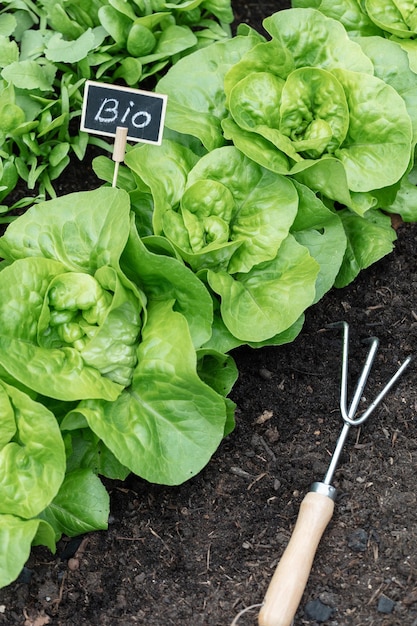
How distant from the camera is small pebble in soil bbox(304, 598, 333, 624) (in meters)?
2.22

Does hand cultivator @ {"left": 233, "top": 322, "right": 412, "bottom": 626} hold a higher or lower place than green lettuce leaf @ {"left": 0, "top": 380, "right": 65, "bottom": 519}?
lower

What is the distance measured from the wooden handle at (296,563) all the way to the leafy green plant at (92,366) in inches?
13.0

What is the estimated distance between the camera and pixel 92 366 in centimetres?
230

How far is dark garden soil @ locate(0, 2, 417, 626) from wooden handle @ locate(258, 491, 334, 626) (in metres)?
0.16

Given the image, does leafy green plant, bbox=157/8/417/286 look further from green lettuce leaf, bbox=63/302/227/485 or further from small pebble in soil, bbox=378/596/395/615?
small pebble in soil, bbox=378/596/395/615

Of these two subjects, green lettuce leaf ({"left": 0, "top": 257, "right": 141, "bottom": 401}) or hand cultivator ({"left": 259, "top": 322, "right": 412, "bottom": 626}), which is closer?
hand cultivator ({"left": 259, "top": 322, "right": 412, "bottom": 626})

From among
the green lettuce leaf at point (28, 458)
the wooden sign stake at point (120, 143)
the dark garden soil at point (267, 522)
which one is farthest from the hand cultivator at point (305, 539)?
the wooden sign stake at point (120, 143)

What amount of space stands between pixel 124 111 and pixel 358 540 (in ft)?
4.98

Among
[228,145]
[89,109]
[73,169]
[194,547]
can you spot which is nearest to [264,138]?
[228,145]

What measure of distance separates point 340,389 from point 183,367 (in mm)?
699

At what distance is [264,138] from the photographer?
2.63 m

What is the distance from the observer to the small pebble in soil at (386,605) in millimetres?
2221

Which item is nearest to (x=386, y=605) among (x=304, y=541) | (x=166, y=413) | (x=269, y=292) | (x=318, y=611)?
(x=318, y=611)

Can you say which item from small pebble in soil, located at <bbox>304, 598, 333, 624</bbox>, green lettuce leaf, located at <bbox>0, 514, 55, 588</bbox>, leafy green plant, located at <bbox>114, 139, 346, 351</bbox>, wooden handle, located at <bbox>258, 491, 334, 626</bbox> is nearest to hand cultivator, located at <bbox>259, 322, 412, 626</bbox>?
wooden handle, located at <bbox>258, 491, 334, 626</bbox>
